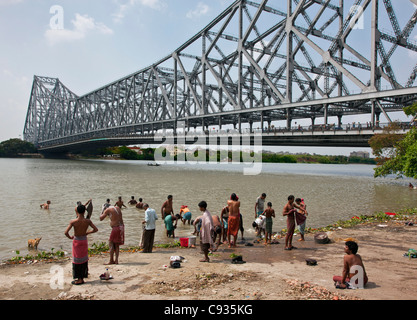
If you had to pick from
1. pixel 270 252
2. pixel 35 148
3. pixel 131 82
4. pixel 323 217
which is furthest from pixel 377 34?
pixel 35 148

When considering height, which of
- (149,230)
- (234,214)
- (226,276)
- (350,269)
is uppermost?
(234,214)

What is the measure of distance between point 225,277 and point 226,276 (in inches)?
3.1

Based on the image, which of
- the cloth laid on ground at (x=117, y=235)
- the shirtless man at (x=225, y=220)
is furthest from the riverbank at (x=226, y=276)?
the shirtless man at (x=225, y=220)

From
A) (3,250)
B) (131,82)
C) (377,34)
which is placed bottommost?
(3,250)

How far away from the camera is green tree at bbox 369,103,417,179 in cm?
2219

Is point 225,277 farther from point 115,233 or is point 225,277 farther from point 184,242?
point 184,242

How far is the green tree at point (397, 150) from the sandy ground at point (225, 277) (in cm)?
1616

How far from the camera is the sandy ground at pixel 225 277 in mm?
5332

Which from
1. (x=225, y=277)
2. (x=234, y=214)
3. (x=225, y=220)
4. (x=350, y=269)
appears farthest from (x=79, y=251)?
(x=350, y=269)

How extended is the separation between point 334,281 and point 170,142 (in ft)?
205

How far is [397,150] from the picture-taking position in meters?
28.1

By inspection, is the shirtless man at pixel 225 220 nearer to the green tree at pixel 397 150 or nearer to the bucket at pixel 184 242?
the bucket at pixel 184 242

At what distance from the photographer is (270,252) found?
8.47 meters
